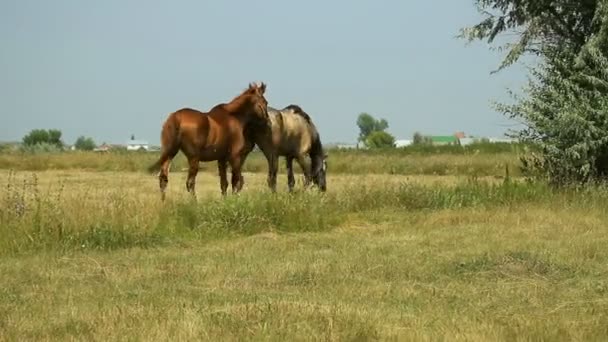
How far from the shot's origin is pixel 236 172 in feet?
47.5

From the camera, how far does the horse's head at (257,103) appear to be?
1490cm

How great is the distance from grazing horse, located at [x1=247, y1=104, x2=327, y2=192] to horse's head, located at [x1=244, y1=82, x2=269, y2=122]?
0.42m

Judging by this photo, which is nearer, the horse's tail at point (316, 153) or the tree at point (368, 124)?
the horse's tail at point (316, 153)

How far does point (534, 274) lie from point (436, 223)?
383 centimetres

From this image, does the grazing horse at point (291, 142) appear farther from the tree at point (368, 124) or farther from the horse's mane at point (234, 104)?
the tree at point (368, 124)

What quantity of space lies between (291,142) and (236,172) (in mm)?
2174

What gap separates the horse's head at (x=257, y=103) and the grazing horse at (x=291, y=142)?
42 cm

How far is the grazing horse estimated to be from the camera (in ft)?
51.2

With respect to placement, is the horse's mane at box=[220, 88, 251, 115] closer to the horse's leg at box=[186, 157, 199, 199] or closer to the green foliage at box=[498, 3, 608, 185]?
the horse's leg at box=[186, 157, 199, 199]

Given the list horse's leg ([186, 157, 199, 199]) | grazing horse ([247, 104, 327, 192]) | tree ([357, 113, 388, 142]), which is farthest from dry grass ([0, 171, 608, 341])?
tree ([357, 113, 388, 142])

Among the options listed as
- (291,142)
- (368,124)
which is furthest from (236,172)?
(368,124)

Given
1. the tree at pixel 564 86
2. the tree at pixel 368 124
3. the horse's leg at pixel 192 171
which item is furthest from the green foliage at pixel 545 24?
the tree at pixel 368 124

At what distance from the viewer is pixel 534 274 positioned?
7.57 m

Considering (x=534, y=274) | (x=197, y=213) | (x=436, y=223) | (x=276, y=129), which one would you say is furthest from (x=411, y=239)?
(x=276, y=129)
